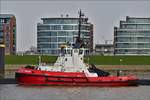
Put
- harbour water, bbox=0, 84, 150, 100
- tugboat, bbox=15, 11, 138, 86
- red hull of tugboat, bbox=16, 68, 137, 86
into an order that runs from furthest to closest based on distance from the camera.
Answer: tugboat, bbox=15, 11, 138, 86, red hull of tugboat, bbox=16, 68, 137, 86, harbour water, bbox=0, 84, 150, 100

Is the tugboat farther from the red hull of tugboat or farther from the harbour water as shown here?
the harbour water

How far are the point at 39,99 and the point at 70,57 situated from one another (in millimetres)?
22953

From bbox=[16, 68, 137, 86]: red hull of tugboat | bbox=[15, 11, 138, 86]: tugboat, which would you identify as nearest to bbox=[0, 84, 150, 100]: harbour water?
bbox=[16, 68, 137, 86]: red hull of tugboat

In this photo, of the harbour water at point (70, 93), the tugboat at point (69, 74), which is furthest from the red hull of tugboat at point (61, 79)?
the harbour water at point (70, 93)

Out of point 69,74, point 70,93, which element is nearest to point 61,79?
point 69,74

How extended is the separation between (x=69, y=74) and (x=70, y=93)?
1103cm

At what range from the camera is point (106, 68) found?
110000 millimetres

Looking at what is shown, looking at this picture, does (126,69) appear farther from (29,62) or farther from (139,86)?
(139,86)

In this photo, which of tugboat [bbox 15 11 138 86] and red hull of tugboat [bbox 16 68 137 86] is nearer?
red hull of tugboat [bbox 16 68 137 86]

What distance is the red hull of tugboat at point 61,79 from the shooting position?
247 feet

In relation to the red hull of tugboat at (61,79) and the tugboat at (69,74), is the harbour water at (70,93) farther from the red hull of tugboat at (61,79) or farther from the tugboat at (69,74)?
the tugboat at (69,74)

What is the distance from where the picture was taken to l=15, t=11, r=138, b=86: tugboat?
75.4 metres

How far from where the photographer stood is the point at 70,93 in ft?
212

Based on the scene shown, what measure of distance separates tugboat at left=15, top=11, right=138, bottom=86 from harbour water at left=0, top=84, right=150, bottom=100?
202cm
